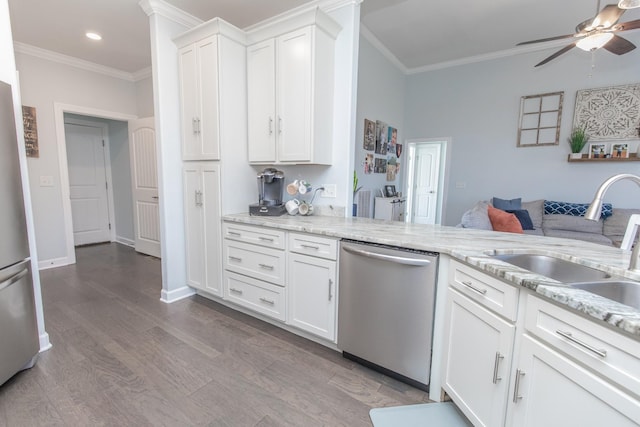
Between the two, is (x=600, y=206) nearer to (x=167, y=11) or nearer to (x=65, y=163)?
(x=167, y=11)

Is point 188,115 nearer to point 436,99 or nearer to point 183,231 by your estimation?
point 183,231

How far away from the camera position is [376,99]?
14.7 ft

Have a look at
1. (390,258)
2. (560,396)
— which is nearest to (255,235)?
(390,258)

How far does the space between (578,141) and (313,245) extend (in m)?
4.39

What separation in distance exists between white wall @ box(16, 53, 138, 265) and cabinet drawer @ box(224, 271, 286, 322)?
2953 millimetres

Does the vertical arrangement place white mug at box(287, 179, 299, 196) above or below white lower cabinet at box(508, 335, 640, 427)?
above

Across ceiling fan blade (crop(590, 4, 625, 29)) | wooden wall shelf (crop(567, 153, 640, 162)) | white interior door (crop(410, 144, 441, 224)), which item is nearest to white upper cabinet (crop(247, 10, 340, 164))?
ceiling fan blade (crop(590, 4, 625, 29))

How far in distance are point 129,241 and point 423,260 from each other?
515 cm

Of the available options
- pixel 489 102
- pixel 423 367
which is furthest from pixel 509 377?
pixel 489 102

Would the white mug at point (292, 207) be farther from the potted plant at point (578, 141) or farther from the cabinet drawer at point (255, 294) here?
the potted plant at point (578, 141)

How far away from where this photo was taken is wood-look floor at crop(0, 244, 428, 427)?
1.53 metres

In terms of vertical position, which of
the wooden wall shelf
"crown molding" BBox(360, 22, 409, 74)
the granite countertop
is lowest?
the granite countertop

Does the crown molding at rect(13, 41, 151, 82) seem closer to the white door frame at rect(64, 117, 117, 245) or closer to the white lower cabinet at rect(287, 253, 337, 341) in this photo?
the white door frame at rect(64, 117, 117, 245)

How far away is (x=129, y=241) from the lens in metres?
4.98
